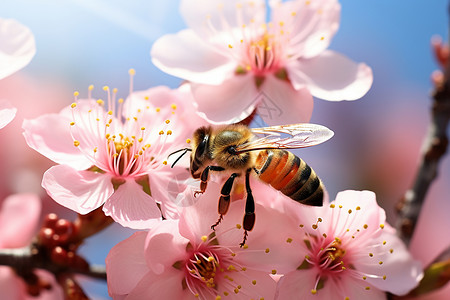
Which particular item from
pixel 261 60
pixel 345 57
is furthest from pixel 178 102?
pixel 345 57

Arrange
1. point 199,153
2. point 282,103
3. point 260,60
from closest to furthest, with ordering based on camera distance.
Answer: point 199,153 → point 282,103 → point 260,60

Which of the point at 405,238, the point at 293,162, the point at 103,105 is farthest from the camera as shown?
the point at 405,238

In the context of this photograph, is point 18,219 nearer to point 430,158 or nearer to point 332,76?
point 332,76

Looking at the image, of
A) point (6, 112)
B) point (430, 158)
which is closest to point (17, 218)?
point (6, 112)

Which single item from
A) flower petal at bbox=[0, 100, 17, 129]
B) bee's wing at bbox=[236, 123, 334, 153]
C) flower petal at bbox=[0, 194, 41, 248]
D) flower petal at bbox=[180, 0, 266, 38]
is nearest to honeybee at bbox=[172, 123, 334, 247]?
bee's wing at bbox=[236, 123, 334, 153]

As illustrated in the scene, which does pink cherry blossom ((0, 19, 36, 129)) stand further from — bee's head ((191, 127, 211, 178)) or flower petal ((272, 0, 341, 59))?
flower petal ((272, 0, 341, 59))

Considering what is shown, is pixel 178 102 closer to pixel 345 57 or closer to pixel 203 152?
pixel 203 152
